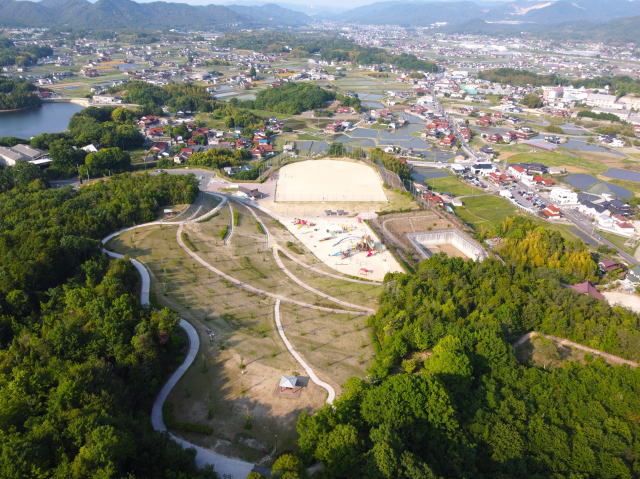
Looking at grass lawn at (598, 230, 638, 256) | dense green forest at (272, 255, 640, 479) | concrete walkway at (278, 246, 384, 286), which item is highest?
dense green forest at (272, 255, 640, 479)

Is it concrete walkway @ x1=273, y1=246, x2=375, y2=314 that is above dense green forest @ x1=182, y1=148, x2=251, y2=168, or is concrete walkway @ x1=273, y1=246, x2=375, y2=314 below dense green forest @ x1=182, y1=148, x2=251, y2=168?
below

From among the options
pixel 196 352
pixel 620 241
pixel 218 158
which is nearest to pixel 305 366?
pixel 196 352

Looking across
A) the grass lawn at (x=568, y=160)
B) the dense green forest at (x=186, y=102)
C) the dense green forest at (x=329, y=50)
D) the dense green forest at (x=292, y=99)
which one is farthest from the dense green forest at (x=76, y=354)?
the dense green forest at (x=329, y=50)

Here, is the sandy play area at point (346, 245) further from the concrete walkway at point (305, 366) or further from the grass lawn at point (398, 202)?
the concrete walkway at point (305, 366)

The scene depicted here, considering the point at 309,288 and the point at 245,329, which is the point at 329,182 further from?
the point at 245,329

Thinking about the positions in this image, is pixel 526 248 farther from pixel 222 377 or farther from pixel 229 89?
pixel 229 89

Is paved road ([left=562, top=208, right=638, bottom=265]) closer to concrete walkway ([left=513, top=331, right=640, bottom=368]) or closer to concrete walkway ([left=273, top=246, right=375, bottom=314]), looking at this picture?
concrete walkway ([left=513, top=331, right=640, bottom=368])

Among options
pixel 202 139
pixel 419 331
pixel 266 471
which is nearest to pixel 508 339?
pixel 419 331

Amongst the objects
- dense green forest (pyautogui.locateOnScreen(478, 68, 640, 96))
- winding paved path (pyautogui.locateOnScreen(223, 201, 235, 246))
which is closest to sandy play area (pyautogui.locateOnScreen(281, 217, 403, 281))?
winding paved path (pyautogui.locateOnScreen(223, 201, 235, 246))
